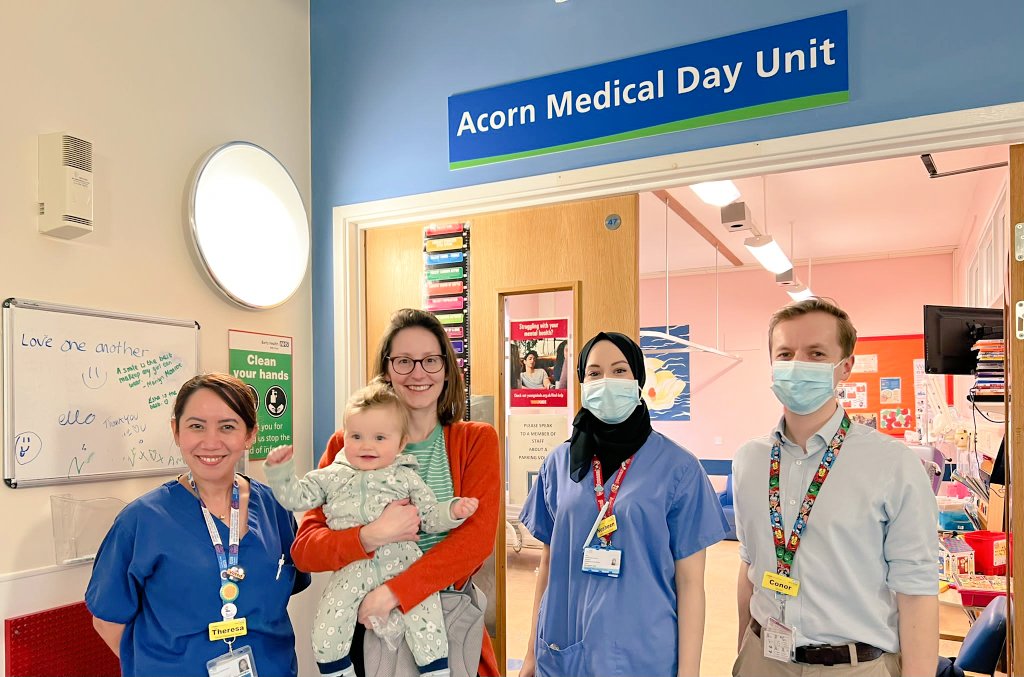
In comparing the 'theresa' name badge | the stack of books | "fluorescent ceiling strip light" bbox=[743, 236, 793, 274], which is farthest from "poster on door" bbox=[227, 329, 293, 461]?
"fluorescent ceiling strip light" bbox=[743, 236, 793, 274]

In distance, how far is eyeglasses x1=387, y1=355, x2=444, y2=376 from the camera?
195 centimetres

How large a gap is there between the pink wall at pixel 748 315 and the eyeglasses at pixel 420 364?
737cm

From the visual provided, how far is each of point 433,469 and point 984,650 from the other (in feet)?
7.00

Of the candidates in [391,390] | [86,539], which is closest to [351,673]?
[391,390]

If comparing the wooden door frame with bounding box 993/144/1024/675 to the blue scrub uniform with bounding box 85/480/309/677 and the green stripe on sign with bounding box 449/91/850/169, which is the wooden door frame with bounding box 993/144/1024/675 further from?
the blue scrub uniform with bounding box 85/480/309/677

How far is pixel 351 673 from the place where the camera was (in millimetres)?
1813

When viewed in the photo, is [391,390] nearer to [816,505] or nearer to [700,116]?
[816,505]

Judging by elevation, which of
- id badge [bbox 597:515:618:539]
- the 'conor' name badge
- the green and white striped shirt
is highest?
the green and white striped shirt

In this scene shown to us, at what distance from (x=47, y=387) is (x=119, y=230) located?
542 millimetres

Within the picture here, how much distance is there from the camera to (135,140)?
96.4 inches

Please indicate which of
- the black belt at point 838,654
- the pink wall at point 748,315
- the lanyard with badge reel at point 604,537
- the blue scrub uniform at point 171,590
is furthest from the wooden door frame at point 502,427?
the pink wall at point 748,315

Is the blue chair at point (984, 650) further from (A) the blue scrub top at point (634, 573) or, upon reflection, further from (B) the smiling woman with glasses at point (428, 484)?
(B) the smiling woman with glasses at point (428, 484)

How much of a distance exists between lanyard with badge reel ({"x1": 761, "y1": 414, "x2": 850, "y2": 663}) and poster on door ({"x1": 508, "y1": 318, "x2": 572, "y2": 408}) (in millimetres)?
942

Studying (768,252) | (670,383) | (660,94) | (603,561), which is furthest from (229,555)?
(670,383)
